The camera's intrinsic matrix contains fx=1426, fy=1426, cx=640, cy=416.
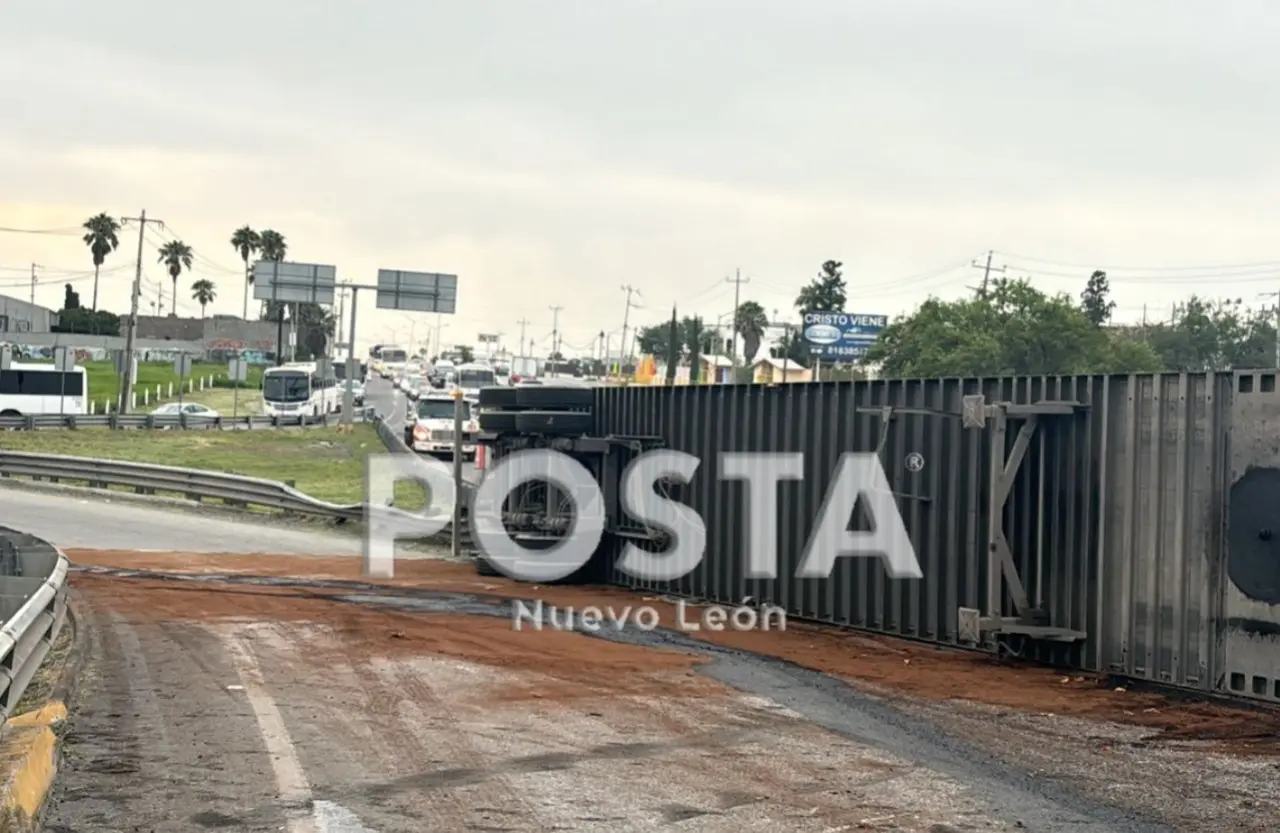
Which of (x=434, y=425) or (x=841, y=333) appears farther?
(x=841, y=333)

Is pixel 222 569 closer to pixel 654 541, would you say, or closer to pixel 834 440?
pixel 654 541

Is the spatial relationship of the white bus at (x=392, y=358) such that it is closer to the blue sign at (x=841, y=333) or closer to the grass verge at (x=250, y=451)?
the blue sign at (x=841, y=333)

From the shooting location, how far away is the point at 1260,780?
822 centimetres

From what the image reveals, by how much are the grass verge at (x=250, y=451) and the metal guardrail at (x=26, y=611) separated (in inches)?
736

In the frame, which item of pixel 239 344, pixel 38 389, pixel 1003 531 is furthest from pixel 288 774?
pixel 239 344

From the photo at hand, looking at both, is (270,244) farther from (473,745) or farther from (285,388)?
(473,745)

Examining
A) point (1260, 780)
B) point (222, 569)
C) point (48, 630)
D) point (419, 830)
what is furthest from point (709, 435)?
point (419, 830)

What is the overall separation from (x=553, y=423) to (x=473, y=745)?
11147mm

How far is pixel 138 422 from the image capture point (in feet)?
167

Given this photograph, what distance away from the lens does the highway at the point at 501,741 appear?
23.2 ft

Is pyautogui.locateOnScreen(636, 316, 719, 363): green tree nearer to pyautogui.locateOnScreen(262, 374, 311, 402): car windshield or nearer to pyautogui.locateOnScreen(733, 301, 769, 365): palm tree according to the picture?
pyautogui.locateOnScreen(733, 301, 769, 365): palm tree

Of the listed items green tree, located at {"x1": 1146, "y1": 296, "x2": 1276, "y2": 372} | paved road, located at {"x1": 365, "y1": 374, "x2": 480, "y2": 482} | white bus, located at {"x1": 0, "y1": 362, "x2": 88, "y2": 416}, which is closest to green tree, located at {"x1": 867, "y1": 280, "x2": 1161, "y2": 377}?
green tree, located at {"x1": 1146, "y1": 296, "x2": 1276, "y2": 372}

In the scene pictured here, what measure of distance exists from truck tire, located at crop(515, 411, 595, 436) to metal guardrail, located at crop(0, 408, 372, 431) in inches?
1275

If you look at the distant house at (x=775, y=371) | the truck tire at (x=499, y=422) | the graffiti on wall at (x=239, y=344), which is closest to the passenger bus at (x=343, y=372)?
the graffiti on wall at (x=239, y=344)
